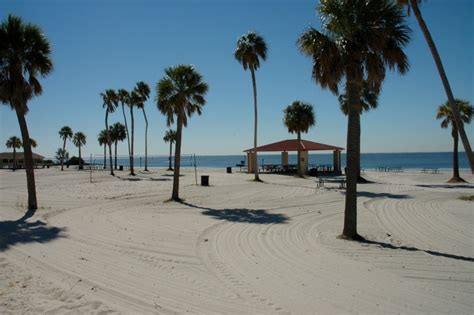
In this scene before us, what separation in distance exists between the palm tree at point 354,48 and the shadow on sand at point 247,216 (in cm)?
318

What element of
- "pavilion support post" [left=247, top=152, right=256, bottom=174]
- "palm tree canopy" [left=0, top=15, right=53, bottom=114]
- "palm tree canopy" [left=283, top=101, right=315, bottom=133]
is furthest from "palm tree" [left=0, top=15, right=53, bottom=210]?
"pavilion support post" [left=247, top=152, right=256, bottom=174]

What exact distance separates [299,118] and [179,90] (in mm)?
19499

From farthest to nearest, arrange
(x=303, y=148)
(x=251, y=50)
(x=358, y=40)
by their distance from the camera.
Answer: (x=303, y=148)
(x=251, y=50)
(x=358, y=40)

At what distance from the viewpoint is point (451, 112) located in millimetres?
30500

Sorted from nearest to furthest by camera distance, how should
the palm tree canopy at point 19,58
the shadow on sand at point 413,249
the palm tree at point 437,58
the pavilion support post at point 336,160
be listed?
the shadow on sand at point 413,249 < the palm tree at point 437,58 < the palm tree canopy at point 19,58 < the pavilion support post at point 336,160

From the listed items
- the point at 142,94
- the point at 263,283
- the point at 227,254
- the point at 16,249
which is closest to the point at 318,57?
the point at 227,254

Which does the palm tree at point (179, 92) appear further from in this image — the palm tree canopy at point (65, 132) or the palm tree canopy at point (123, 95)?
the palm tree canopy at point (65, 132)

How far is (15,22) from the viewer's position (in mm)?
14250

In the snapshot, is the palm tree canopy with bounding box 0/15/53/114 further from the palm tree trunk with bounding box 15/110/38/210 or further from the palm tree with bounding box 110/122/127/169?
the palm tree with bounding box 110/122/127/169

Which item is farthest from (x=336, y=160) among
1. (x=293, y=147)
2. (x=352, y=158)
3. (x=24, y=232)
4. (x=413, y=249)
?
(x=24, y=232)

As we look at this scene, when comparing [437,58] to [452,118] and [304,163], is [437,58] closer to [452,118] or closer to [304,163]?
[452,118]

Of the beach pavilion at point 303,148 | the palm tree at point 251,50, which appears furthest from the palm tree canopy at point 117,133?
the palm tree at point 251,50

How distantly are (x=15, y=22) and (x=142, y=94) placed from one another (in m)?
31.4

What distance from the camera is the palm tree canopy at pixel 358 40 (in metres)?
9.30
